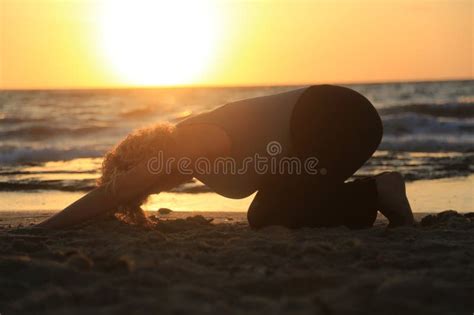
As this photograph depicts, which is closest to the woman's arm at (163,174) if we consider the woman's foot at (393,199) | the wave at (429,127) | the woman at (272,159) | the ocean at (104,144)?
the woman at (272,159)

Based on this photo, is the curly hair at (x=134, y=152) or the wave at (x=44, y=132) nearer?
the curly hair at (x=134, y=152)

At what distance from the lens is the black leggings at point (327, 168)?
4.19 meters

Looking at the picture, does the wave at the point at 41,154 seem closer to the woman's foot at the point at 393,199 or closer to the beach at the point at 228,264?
the beach at the point at 228,264

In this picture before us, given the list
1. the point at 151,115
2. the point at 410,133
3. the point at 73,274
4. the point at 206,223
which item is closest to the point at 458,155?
the point at 410,133

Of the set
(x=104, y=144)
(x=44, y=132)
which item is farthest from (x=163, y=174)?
(x=44, y=132)

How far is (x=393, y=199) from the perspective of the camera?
14.3 feet

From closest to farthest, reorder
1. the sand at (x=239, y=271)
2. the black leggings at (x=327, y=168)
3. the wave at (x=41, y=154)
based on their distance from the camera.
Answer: the sand at (x=239, y=271) < the black leggings at (x=327, y=168) < the wave at (x=41, y=154)

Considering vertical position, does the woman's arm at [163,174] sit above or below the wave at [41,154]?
below

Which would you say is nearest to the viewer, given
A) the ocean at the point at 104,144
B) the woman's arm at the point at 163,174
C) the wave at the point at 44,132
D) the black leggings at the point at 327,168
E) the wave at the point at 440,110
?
the woman's arm at the point at 163,174

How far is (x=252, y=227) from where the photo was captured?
462 centimetres

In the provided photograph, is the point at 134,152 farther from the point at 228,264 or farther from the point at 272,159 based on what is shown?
the point at 228,264

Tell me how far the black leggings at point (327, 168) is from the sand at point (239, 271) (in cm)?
14

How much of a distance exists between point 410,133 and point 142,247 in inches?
522

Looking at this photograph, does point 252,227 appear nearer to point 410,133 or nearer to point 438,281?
point 438,281
